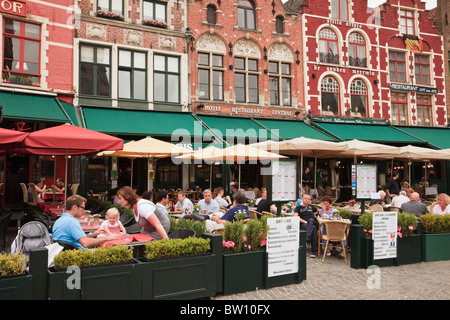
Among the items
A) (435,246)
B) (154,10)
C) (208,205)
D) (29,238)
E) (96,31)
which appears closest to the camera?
(29,238)

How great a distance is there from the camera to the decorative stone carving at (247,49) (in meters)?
17.4

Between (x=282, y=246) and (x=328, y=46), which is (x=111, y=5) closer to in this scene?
(x=328, y=46)

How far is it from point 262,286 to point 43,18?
1312cm

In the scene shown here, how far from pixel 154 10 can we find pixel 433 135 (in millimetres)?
16048

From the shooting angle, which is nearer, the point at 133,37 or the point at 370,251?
the point at 370,251

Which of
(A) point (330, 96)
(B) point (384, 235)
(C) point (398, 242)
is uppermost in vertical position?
(A) point (330, 96)

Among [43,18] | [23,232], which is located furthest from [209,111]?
[23,232]

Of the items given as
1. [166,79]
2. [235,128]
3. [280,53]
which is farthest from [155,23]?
[280,53]

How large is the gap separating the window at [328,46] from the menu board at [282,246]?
15.0m

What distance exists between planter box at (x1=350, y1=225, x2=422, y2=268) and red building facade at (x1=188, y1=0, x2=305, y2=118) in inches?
425

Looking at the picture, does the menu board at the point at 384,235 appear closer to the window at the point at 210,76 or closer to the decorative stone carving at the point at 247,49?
the window at the point at 210,76

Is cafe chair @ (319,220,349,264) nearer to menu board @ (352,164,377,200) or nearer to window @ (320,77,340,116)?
menu board @ (352,164,377,200)

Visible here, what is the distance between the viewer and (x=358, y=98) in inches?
775

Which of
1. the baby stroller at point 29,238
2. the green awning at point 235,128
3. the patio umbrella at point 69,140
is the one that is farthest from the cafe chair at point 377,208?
the baby stroller at point 29,238
